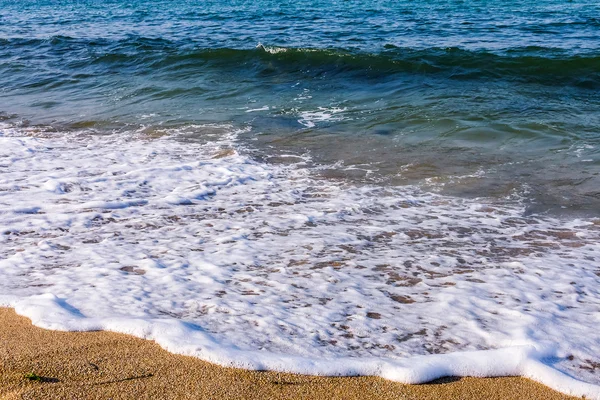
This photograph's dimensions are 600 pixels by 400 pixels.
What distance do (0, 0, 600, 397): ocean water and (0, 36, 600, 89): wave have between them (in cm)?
7

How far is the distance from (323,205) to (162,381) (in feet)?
10.2

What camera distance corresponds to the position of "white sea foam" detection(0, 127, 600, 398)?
10.2 feet

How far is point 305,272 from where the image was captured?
13.4ft

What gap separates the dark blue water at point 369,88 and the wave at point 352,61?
0.05 metres

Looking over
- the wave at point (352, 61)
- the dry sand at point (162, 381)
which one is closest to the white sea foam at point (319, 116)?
the wave at point (352, 61)

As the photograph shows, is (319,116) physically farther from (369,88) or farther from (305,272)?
(305,272)

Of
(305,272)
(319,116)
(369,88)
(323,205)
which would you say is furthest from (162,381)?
(369,88)

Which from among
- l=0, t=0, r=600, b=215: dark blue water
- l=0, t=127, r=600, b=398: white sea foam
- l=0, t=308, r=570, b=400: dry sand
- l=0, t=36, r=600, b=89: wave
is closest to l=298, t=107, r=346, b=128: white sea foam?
l=0, t=0, r=600, b=215: dark blue water

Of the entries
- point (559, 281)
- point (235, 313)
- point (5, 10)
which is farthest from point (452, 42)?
point (5, 10)

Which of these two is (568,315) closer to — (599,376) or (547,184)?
(599,376)

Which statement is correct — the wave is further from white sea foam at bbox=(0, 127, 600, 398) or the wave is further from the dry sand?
the dry sand

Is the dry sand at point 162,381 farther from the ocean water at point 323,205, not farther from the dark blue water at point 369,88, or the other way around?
the dark blue water at point 369,88

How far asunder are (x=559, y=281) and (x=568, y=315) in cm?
52

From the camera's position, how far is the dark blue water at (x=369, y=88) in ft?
22.8
